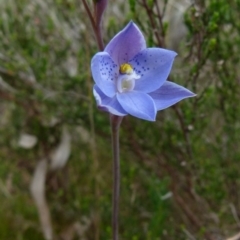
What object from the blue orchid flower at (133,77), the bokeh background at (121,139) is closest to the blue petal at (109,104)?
the blue orchid flower at (133,77)

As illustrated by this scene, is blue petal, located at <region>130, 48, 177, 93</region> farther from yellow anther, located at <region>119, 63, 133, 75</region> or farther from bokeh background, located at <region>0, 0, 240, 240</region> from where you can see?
bokeh background, located at <region>0, 0, 240, 240</region>

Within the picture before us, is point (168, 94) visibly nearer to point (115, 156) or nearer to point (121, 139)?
point (115, 156)

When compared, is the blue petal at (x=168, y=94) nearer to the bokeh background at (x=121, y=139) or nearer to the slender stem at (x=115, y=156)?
the slender stem at (x=115, y=156)

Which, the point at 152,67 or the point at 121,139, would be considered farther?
the point at 121,139

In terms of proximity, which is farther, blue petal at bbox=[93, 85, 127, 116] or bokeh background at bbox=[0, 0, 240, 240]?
bokeh background at bbox=[0, 0, 240, 240]

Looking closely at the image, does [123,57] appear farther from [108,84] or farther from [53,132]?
[53,132]

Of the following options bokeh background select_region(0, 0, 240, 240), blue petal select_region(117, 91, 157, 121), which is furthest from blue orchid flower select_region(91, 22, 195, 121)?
bokeh background select_region(0, 0, 240, 240)

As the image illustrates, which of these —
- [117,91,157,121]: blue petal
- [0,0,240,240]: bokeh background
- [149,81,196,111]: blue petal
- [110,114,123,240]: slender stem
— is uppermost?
[117,91,157,121]: blue petal

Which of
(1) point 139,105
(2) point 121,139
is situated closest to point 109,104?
(1) point 139,105
